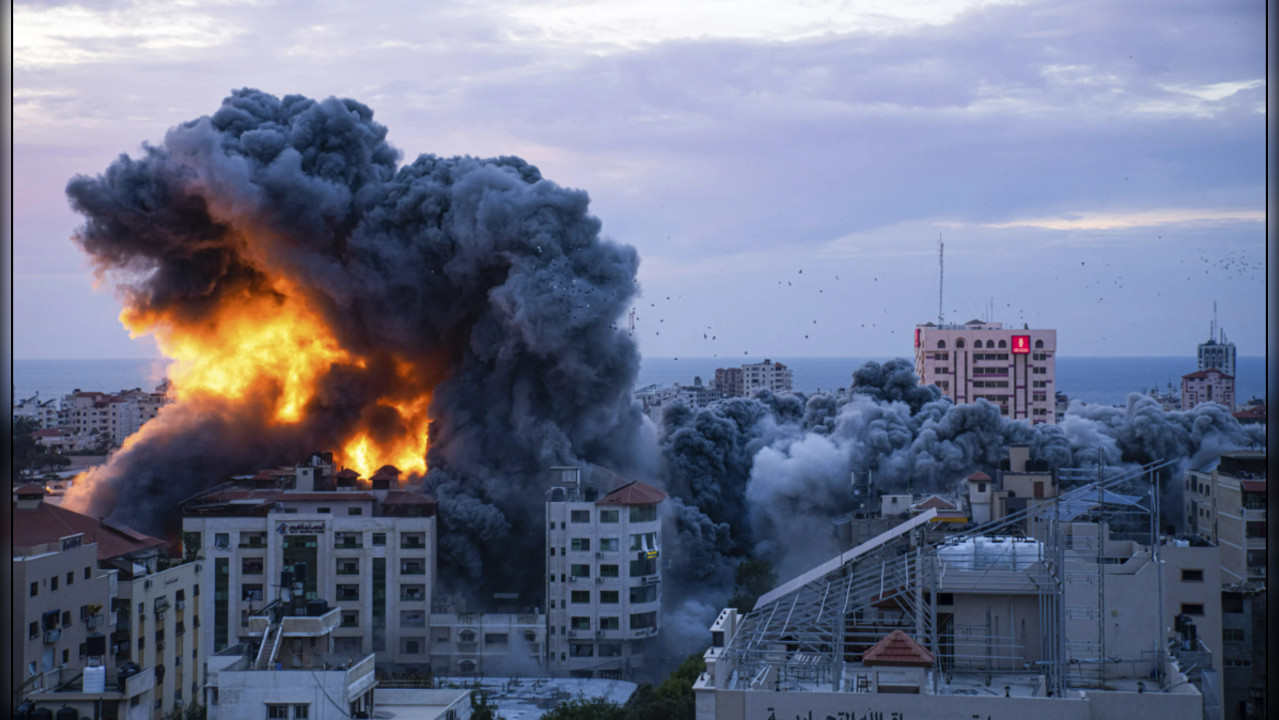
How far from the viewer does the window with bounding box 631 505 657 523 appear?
2080 inches

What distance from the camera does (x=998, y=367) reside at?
11238cm

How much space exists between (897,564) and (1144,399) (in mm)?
48515

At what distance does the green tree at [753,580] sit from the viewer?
56.7 meters

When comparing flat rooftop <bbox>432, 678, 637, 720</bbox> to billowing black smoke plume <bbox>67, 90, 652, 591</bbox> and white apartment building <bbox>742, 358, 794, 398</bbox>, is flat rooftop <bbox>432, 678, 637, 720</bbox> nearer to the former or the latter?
billowing black smoke plume <bbox>67, 90, 652, 591</bbox>

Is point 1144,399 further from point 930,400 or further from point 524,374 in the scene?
point 524,374

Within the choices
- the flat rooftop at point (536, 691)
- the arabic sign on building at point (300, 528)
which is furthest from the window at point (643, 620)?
the arabic sign on building at point (300, 528)

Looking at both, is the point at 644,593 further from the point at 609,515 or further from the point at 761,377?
the point at 761,377

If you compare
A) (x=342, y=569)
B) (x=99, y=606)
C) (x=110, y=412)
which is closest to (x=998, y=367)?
(x=342, y=569)

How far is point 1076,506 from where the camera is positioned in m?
40.8

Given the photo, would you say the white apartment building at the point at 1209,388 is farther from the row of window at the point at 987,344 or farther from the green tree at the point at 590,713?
the green tree at the point at 590,713

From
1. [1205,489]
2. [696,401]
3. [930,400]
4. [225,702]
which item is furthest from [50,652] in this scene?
[696,401]

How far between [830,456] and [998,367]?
48.2 m

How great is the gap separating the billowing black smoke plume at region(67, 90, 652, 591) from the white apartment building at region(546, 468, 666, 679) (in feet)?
16.0

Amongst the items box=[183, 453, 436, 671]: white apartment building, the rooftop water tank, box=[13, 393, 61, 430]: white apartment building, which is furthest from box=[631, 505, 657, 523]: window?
box=[13, 393, 61, 430]: white apartment building
